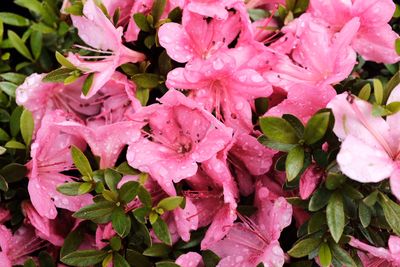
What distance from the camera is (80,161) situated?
4.71 ft

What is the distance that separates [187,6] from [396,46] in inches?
17.6

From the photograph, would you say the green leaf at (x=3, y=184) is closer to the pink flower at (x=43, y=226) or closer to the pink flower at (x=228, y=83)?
the pink flower at (x=43, y=226)

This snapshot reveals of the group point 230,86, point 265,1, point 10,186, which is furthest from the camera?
point 265,1

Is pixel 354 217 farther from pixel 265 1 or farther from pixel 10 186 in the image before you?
pixel 10 186

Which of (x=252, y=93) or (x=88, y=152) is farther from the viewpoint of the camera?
(x=88, y=152)

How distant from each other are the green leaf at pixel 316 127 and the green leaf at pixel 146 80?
0.39 metres

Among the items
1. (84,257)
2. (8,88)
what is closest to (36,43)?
(8,88)

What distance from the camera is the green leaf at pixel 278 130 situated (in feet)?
4.32

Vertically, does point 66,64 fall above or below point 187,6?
below

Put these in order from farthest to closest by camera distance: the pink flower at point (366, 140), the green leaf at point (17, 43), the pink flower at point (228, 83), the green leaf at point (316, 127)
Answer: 1. the green leaf at point (17, 43)
2. the pink flower at point (228, 83)
3. the green leaf at point (316, 127)
4. the pink flower at point (366, 140)

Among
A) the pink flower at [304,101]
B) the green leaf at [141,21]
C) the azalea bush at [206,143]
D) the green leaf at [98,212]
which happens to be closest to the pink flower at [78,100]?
the azalea bush at [206,143]

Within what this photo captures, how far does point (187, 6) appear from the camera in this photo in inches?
55.3

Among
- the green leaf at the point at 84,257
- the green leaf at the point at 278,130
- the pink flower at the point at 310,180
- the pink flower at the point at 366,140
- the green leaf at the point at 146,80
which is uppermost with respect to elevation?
the pink flower at the point at 366,140

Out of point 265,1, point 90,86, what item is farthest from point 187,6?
point 265,1
